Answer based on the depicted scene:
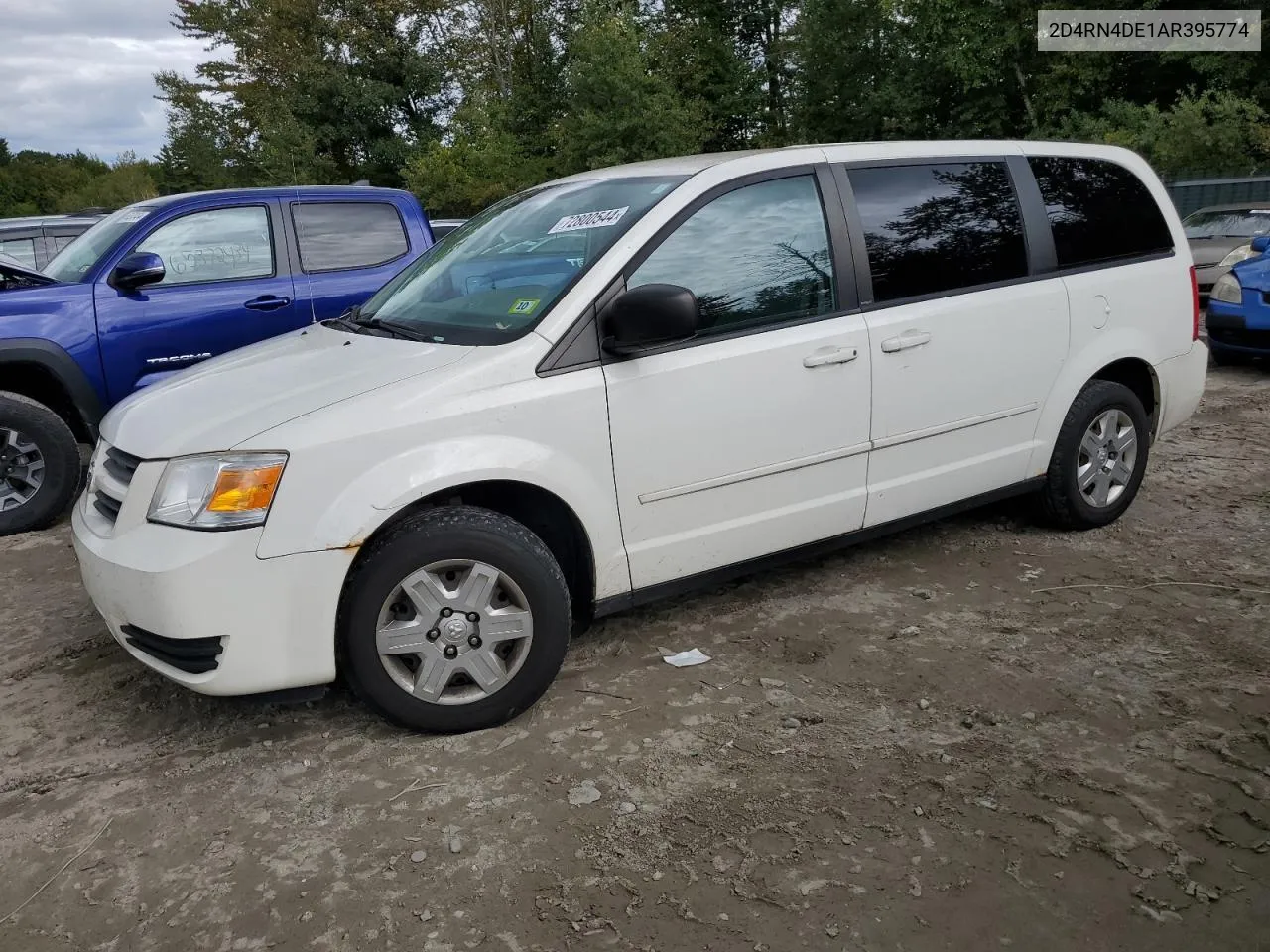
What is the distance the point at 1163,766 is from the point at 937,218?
2.31 meters

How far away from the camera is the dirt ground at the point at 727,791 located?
2.42 metres

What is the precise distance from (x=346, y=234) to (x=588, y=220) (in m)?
3.26

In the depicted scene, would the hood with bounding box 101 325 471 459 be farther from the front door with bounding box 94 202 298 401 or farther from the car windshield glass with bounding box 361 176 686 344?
the front door with bounding box 94 202 298 401

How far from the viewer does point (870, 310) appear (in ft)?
13.0

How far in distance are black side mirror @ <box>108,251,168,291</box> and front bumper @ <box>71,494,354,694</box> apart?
118 inches

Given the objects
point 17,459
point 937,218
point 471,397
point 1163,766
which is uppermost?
point 937,218

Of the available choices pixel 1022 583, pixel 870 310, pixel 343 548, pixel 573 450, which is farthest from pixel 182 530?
pixel 1022 583

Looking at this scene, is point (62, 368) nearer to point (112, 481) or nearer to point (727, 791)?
point (112, 481)

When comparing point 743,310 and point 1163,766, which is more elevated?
point 743,310

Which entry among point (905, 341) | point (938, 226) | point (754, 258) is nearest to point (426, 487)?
point (754, 258)

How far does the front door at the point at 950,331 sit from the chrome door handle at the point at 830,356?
0.12m

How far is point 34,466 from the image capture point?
221 inches

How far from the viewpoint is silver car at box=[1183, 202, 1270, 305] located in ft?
40.7

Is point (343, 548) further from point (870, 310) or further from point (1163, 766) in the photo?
point (1163, 766)
